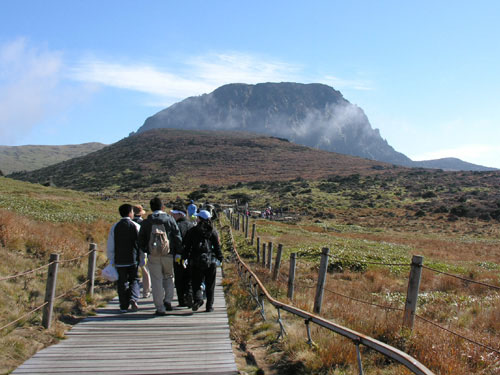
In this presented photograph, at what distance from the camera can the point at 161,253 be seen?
7770 millimetres

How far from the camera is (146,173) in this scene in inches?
3469

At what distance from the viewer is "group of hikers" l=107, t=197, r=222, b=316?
7.80 metres

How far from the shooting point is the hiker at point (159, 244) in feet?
25.3

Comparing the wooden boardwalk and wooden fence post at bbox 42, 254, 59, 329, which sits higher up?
wooden fence post at bbox 42, 254, 59, 329

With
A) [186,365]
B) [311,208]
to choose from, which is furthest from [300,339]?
[311,208]

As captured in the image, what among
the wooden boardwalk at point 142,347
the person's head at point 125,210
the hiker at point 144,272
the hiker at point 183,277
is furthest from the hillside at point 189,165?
the wooden boardwalk at point 142,347

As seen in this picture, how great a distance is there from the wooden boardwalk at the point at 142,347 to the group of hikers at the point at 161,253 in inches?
13.6

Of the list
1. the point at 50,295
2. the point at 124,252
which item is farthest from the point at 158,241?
the point at 50,295

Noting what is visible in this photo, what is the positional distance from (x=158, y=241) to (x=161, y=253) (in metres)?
0.23

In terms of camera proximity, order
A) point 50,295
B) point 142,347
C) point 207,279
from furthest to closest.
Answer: point 207,279
point 50,295
point 142,347

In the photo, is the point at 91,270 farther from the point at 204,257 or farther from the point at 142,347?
the point at 142,347

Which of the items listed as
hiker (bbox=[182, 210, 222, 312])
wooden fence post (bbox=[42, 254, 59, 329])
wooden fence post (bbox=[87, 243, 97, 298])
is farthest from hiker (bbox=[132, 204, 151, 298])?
wooden fence post (bbox=[42, 254, 59, 329])

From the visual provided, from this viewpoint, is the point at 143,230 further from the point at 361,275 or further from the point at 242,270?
the point at 361,275

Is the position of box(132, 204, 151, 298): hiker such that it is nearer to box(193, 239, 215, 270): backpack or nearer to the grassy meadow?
the grassy meadow
